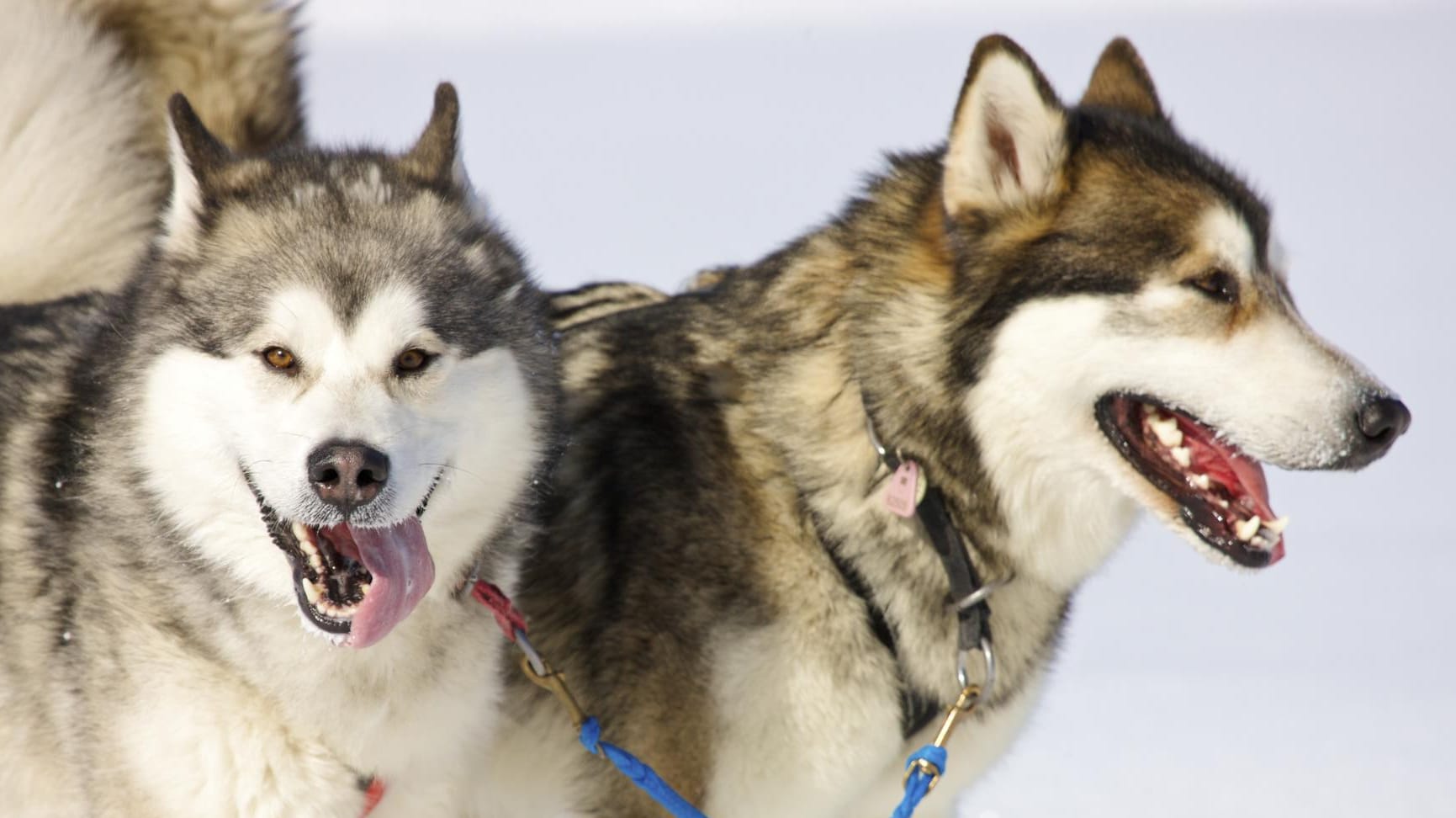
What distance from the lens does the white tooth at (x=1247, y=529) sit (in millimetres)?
2807

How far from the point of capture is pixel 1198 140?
11.0ft

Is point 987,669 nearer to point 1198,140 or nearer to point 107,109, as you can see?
point 1198,140

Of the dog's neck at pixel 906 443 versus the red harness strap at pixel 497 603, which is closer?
the red harness strap at pixel 497 603

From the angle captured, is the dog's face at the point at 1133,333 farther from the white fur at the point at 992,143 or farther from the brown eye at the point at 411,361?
the brown eye at the point at 411,361

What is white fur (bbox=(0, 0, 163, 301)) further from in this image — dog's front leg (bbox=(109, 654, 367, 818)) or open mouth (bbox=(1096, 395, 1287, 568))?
open mouth (bbox=(1096, 395, 1287, 568))

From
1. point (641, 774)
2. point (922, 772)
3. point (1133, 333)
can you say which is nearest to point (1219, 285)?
point (1133, 333)

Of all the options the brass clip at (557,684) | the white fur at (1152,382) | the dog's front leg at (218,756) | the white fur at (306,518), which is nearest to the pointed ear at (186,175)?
the white fur at (306,518)

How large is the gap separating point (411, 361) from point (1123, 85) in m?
1.71

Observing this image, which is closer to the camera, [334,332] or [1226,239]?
[334,332]

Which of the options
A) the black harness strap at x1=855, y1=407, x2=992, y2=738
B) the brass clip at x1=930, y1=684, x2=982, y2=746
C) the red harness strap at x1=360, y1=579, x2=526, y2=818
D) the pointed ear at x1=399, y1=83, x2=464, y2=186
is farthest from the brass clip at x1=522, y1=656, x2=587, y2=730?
the pointed ear at x1=399, y1=83, x2=464, y2=186

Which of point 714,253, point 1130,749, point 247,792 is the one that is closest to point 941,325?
point 247,792

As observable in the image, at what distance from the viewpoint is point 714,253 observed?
8.31 m

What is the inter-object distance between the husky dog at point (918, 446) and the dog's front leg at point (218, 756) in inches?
24.1

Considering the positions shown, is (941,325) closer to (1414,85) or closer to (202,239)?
(202,239)
